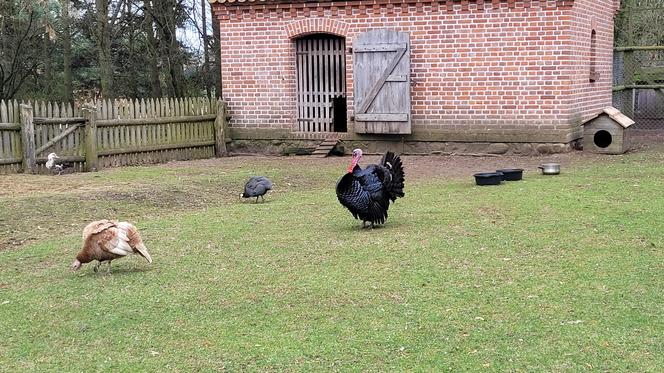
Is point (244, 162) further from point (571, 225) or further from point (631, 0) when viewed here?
point (631, 0)

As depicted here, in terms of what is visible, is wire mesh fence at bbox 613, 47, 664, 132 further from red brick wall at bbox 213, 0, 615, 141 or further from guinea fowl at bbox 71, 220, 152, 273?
guinea fowl at bbox 71, 220, 152, 273

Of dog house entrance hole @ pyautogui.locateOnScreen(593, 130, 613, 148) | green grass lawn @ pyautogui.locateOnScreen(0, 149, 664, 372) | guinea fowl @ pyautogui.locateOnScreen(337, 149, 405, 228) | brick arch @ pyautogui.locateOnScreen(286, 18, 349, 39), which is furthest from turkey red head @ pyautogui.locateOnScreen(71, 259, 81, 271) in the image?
dog house entrance hole @ pyautogui.locateOnScreen(593, 130, 613, 148)

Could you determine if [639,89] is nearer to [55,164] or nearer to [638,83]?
[638,83]

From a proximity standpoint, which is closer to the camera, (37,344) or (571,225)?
(37,344)

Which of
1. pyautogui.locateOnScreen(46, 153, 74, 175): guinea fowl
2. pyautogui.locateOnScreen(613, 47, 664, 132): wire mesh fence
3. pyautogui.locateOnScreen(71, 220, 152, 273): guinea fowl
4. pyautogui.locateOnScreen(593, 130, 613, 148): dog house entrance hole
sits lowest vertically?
pyautogui.locateOnScreen(71, 220, 152, 273): guinea fowl

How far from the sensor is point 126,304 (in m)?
6.46

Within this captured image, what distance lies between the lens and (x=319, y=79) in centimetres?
1756

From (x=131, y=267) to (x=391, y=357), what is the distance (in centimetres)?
341

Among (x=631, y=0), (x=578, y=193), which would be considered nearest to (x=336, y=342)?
(x=578, y=193)

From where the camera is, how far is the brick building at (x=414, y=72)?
624 inches

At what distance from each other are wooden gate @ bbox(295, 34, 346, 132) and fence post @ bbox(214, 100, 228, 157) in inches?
61.1

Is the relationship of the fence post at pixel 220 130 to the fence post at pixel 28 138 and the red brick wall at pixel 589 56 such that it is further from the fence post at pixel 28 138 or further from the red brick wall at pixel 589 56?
the red brick wall at pixel 589 56

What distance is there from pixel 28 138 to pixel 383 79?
6.57 metres

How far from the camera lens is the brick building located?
15.9 metres
